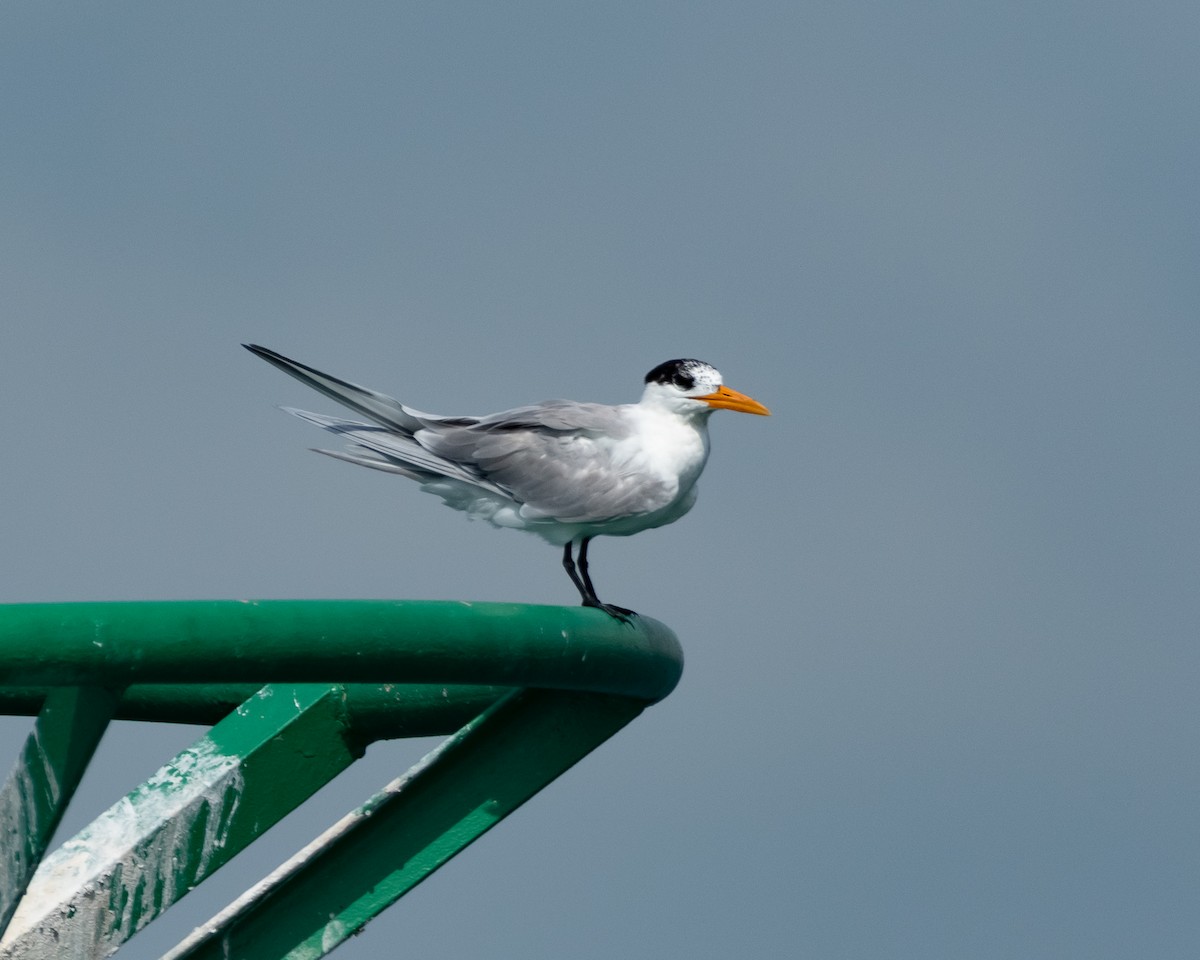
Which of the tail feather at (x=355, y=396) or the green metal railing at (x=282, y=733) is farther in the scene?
the tail feather at (x=355, y=396)

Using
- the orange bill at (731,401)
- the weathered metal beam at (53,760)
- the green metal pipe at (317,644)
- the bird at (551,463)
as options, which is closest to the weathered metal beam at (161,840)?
the green metal pipe at (317,644)

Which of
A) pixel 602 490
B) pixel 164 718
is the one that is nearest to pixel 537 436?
pixel 602 490

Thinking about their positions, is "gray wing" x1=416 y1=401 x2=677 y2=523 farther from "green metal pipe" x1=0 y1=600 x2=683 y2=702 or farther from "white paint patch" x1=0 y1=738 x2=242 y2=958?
"white paint patch" x1=0 y1=738 x2=242 y2=958

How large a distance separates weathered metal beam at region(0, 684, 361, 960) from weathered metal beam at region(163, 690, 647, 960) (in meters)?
0.25

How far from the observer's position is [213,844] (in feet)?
20.5

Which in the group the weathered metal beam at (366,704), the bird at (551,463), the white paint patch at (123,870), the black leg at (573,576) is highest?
the bird at (551,463)

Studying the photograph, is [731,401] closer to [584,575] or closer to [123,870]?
[584,575]

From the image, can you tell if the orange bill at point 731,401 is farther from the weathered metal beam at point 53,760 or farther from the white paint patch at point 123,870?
the weathered metal beam at point 53,760

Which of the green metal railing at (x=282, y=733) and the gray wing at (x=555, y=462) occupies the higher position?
the gray wing at (x=555, y=462)

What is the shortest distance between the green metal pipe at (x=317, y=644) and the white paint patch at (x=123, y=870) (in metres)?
0.88

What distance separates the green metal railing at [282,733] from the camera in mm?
5027

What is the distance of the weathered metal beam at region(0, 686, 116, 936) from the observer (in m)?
5.00

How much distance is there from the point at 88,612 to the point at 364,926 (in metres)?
1.94

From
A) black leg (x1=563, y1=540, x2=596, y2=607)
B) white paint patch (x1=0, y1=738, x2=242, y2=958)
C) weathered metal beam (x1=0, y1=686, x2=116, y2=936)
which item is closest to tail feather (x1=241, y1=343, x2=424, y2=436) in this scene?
black leg (x1=563, y1=540, x2=596, y2=607)
